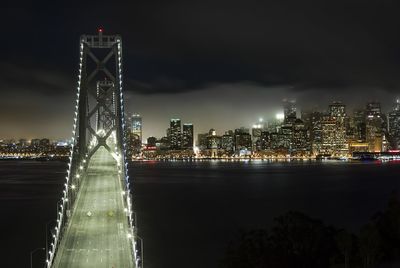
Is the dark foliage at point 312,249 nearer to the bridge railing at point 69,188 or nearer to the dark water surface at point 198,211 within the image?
the dark water surface at point 198,211

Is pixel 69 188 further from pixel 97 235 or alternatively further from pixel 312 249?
pixel 312 249

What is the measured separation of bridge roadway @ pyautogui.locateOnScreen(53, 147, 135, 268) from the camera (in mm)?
17484

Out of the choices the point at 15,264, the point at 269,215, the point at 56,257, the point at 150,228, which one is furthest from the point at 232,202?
the point at 56,257

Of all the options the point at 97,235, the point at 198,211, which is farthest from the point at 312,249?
the point at 198,211

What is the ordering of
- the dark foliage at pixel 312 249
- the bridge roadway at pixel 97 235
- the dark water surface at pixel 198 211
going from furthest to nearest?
the dark water surface at pixel 198 211, the dark foliage at pixel 312 249, the bridge roadway at pixel 97 235

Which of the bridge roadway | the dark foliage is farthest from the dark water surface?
the dark foliage

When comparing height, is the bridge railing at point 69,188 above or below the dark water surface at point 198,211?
above

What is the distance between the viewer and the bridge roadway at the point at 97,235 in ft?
57.4

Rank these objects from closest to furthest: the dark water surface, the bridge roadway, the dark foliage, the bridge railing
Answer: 1. the bridge roadway
2. the dark foliage
3. the bridge railing
4. the dark water surface

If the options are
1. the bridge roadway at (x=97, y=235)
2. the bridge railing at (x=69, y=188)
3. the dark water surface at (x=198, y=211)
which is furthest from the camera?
the dark water surface at (x=198, y=211)

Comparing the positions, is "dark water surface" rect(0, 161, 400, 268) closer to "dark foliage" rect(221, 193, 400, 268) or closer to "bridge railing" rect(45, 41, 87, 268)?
"bridge railing" rect(45, 41, 87, 268)

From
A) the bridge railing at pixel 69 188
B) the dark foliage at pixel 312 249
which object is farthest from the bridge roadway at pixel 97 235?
the dark foliage at pixel 312 249

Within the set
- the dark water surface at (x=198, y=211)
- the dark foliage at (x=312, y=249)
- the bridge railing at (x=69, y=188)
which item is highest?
the bridge railing at (x=69, y=188)

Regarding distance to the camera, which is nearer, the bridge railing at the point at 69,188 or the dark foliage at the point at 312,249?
the dark foliage at the point at 312,249
